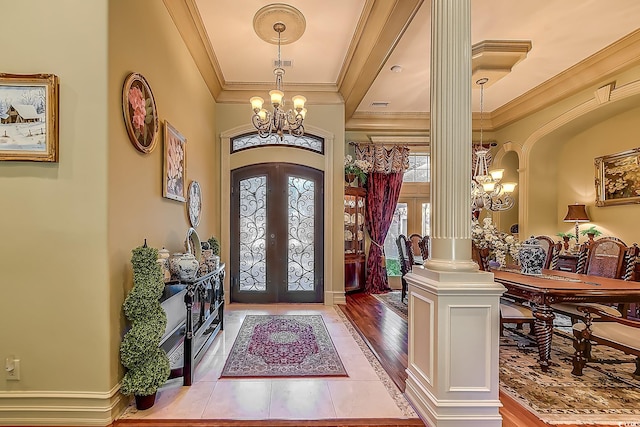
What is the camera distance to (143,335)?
86.8 inches

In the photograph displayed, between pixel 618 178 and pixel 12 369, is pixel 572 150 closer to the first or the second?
pixel 618 178

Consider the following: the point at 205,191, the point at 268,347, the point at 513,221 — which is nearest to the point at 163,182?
the point at 205,191

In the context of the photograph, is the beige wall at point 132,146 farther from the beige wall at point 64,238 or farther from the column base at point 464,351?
the column base at point 464,351

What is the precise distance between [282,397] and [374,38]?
12.2ft

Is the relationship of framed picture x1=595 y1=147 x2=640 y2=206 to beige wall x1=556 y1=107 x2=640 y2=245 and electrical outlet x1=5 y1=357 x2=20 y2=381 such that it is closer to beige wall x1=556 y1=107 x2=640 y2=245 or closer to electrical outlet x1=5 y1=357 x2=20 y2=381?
beige wall x1=556 y1=107 x2=640 y2=245

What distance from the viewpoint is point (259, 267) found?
5539mm

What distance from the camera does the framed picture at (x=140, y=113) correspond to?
2.39 metres

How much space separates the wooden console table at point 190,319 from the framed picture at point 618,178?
5938 mm

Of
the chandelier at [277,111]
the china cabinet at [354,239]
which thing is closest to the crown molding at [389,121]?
the china cabinet at [354,239]

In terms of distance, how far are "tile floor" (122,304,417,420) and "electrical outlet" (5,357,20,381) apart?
0.73 meters

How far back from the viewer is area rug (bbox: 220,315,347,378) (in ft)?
9.64

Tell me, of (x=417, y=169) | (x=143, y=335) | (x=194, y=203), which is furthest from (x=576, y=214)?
(x=143, y=335)

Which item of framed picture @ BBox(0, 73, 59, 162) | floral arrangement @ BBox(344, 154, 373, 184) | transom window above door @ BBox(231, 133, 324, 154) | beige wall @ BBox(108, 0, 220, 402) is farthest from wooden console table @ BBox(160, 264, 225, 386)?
floral arrangement @ BBox(344, 154, 373, 184)

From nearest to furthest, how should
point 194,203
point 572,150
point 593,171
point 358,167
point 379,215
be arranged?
point 194,203 → point 593,171 → point 572,150 → point 358,167 → point 379,215
